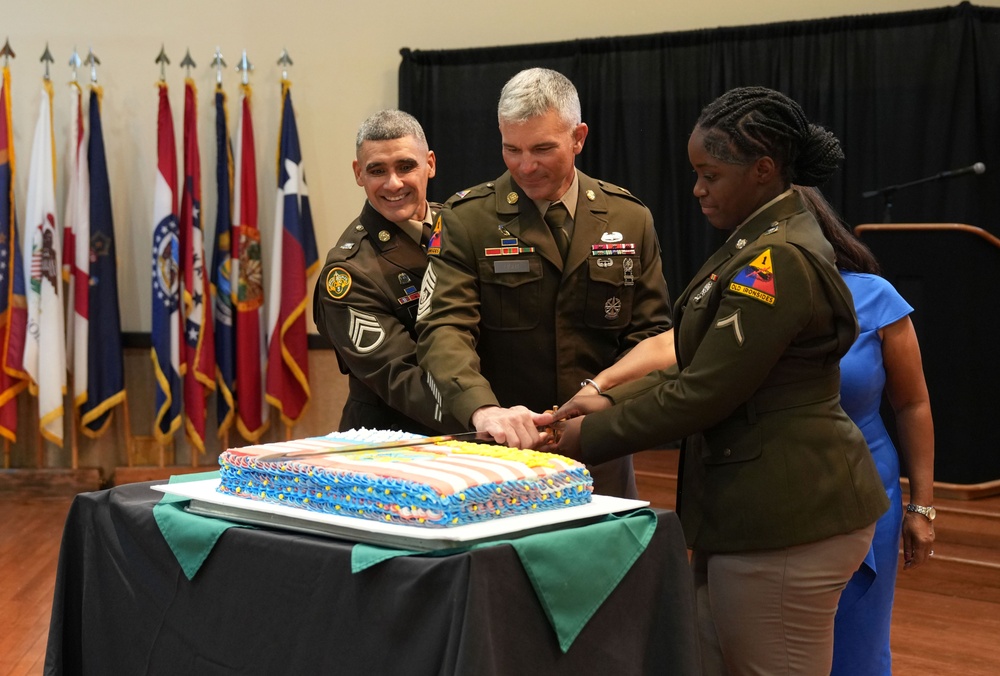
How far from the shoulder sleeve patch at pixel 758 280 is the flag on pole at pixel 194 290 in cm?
461

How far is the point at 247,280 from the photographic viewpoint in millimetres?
6062

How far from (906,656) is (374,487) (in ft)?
8.22

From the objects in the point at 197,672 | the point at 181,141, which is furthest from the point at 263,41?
the point at 197,672

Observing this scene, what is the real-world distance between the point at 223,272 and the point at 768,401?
4691mm

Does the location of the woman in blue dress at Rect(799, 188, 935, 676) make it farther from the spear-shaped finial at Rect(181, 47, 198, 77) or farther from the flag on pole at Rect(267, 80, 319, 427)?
the spear-shaped finial at Rect(181, 47, 198, 77)

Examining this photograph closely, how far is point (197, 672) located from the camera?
1.63 metres

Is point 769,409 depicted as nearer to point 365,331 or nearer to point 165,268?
point 365,331


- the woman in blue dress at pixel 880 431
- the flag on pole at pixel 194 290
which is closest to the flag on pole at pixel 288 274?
the flag on pole at pixel 194 290

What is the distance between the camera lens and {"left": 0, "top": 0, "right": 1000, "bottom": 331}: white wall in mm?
6160

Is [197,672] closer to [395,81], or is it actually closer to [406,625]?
[406,625]

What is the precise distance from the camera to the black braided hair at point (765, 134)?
1.80m

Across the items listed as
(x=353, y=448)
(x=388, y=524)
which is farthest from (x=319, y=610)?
(x=353, y=448)

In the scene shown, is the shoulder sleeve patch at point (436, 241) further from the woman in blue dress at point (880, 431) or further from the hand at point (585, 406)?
the woman in blue dress at point (880, 431)

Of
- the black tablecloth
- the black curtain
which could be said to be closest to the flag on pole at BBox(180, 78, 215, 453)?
the black curtain
